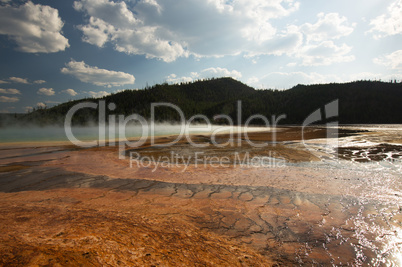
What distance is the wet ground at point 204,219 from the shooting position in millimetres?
2330

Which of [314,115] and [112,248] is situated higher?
[314,115]

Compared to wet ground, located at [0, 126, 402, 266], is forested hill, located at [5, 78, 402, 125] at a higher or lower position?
higher

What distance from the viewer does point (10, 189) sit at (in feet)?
16.0

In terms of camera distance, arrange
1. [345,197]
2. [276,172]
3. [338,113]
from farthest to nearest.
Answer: [338,113], [276,172], [345,197]

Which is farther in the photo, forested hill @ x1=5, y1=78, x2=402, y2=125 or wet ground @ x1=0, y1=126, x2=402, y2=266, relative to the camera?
forested hill @ x1=5, y1=78, x2=402, y2=125

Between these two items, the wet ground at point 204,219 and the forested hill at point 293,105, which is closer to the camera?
the wet ground at point 204,219

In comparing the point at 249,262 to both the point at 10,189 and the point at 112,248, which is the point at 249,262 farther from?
the point at 10,189

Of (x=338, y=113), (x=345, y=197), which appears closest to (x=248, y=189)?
(x=345, y=197)

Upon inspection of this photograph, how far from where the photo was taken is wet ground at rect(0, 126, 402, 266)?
233cm

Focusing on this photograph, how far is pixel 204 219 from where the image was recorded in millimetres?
3322

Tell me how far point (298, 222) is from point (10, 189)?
6.82m

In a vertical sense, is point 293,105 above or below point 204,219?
above

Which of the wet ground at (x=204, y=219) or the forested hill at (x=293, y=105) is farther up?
the forested hill at (x=293, y=105)

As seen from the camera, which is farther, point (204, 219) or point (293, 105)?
point (293, 105)
